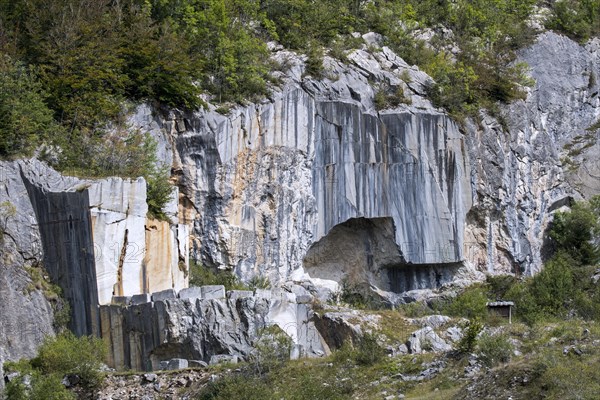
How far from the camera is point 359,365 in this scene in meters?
25.4

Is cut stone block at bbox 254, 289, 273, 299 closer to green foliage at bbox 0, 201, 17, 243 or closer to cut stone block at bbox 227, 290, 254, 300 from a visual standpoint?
cut stone block at bbox 227, 290, 254, 300

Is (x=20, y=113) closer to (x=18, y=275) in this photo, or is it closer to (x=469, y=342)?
(x=18, y=275)

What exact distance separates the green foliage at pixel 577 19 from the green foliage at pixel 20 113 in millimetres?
27576

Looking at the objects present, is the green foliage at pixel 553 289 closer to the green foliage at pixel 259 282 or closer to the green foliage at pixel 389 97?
the green foliage at pixel 389 97

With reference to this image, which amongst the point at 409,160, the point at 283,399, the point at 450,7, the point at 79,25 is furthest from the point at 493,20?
the point at 283,399

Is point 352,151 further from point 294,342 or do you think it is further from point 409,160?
point 294,342

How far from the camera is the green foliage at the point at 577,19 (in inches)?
1997

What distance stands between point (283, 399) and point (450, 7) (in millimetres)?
28878

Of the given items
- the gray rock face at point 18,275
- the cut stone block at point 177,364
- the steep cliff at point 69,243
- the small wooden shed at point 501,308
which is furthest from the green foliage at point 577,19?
the cut stone block at point 177,364

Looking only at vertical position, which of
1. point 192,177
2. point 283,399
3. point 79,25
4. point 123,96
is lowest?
point 283,399

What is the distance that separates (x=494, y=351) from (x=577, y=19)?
3162 centimetres

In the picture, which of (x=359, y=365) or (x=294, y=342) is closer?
(x=359, y=365)

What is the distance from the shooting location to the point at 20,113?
101ft

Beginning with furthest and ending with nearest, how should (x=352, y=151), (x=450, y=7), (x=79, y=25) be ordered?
(x=450, y=7)
(x=352, y=151)
(x=79, y=25)
